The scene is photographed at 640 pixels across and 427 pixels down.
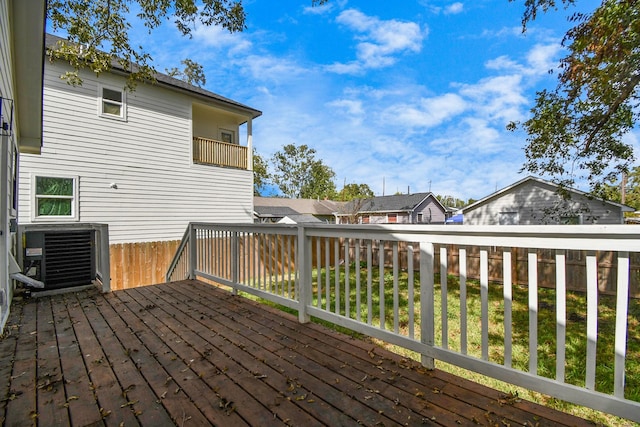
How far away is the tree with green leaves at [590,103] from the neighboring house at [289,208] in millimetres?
17712

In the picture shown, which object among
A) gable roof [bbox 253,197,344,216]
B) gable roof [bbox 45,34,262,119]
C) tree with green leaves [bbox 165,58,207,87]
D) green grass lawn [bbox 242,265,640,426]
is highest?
tree with green leaves [bbox 165,58,207,87]

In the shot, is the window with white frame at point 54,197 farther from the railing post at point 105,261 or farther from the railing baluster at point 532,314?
the railing baluster at point 532,314

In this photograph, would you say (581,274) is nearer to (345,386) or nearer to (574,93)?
(574,93)

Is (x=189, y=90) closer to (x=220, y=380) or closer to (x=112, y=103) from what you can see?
(x=112, y=103)

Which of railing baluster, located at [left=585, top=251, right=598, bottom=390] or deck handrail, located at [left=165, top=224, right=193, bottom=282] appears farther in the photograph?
deck handrail, located at [left=165, top=224, right=193, bottom=282]

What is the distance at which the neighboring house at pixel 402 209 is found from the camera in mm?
27953

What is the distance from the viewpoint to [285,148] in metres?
40.0

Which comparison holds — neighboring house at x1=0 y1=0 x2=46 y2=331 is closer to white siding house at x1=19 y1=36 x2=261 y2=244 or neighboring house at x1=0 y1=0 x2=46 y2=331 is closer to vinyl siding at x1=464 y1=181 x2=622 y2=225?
white siding house at x1=19 y1=36 x2=261 y2=244

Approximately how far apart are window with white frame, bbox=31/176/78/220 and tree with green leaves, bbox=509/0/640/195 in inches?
411

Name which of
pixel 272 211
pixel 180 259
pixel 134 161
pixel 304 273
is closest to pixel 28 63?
pixel 180 259

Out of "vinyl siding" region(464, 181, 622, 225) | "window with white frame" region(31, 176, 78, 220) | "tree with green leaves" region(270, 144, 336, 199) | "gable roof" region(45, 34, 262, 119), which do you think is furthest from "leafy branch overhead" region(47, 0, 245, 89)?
"tree with green leaves" region(270, 144, 336, 199)

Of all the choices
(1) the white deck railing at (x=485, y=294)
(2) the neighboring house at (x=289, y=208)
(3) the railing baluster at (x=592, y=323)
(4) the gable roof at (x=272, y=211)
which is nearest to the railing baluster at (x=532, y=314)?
(1) the white deck railing at (x=485, y=294)

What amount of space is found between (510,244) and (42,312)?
15.5 feet

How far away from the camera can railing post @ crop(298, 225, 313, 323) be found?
3.04 metres
